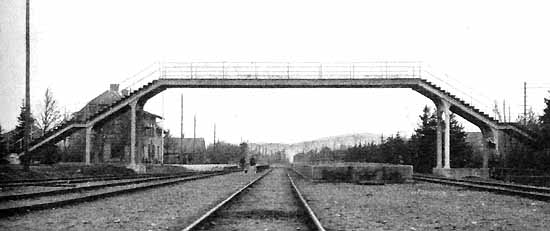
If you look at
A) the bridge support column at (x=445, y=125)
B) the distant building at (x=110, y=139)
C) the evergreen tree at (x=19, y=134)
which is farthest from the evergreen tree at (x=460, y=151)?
the evergreen tree at (x=19, y=134)

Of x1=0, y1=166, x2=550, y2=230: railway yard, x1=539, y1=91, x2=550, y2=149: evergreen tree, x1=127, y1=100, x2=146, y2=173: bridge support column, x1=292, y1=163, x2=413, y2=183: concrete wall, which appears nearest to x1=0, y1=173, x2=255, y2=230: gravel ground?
x1=0, y1=166, x2=550, y2=230: railway yard

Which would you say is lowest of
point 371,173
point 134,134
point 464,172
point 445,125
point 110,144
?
point 464,172

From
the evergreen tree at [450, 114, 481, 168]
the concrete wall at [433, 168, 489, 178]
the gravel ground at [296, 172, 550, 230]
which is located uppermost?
the evergreen tree at [450, 114, 481, 168]

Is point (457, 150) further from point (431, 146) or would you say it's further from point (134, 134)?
point (134, 134)

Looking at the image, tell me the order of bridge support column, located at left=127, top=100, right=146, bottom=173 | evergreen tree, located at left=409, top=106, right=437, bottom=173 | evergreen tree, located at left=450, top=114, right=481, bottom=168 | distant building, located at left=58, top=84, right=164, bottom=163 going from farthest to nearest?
distant building, located at left=58, top=84, right=164, bottom=163
evergreen tree, located at left=409, top=106, right=437, bottom=173
evergreen tree, located at left=450, top=114, right=481, bottom=168
bridge support column, located at left=127, top=100, right=146, bottom=173

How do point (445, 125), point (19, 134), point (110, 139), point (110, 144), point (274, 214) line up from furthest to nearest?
1. point (110, 139)
2. point (110, 144)
3. point (19, 134)
4. point (445, 125)
5. point (274, 214)

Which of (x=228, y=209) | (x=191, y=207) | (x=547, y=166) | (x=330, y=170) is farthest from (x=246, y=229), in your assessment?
(x=547, y=166)

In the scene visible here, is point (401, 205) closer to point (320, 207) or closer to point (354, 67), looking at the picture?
point (320, 207)

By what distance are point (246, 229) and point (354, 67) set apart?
2986 centimetres

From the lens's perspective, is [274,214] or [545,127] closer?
[274,214]

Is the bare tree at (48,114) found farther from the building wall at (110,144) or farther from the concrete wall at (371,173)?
the concrete wall at (371,173)

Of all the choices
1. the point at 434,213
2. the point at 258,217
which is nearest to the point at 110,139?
the point at 258,217

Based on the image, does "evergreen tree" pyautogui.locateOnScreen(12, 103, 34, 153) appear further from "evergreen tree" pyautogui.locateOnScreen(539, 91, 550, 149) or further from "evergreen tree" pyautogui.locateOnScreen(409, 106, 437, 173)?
"evergreen tree" pyautogui.locateOnScreen(539, 91, 550, 149)

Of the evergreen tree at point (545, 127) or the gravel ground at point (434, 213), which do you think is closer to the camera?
the gravel ground at point (434, 213)
